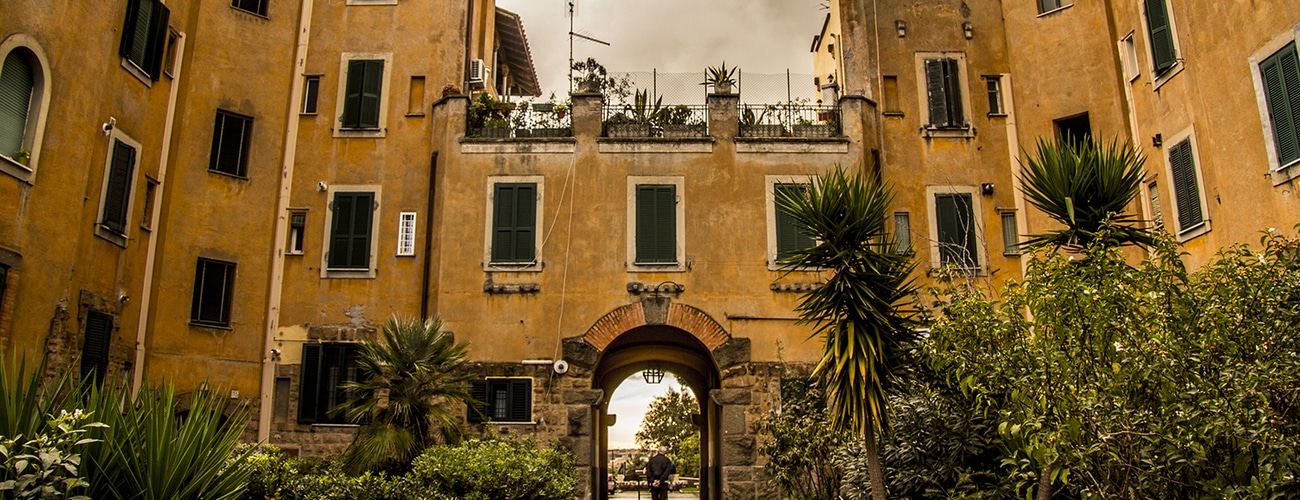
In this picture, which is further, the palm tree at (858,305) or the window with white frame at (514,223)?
the window with white frame at (514,223)

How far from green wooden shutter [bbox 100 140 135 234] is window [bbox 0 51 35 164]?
81.8 inches

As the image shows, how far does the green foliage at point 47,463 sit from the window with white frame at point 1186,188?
674 inches

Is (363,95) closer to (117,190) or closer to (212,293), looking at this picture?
(212,293)

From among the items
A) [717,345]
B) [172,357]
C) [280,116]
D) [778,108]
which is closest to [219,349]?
[172,357]

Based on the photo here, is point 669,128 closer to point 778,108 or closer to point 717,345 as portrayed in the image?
point 778,108

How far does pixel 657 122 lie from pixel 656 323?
445 centimetres

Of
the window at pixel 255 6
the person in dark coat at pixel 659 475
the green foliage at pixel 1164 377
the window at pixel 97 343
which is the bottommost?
the person in dark coat at pixel 659 475

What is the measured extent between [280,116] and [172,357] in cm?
566

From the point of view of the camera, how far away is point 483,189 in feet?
67.4

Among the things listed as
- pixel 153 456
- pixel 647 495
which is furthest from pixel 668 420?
pixel 153 456

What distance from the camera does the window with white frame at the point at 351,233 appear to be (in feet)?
67.3

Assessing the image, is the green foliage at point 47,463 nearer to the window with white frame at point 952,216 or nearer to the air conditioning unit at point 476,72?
the air conditioning unit at point 476,72

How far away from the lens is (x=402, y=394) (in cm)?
1666

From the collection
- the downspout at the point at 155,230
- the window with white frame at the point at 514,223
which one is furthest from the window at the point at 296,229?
the window with white frame at the point at 514,223
